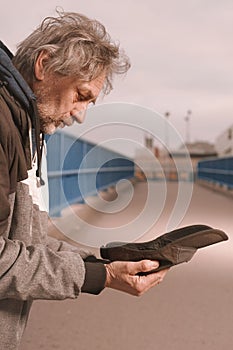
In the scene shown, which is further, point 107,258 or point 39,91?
point 107,258

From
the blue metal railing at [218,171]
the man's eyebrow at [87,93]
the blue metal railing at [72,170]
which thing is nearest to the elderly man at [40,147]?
the man's eyebrow at [87,93]

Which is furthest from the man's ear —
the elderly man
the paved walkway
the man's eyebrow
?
the paved walkway

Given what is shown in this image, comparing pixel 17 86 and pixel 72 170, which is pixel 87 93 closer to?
pixel 17 86

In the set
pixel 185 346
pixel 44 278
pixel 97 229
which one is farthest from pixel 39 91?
pixel 97 229

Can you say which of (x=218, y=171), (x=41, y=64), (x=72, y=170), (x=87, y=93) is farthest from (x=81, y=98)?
(x=218, y=171)

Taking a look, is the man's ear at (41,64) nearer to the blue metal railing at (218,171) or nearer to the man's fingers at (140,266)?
the man's fingers at (140,266)

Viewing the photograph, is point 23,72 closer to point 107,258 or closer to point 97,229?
point 107,258

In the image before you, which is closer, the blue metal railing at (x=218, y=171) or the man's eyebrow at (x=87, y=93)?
the man's eyebrow at (x=87, y=93)

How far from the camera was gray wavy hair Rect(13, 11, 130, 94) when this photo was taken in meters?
1.78

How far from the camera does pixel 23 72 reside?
1.84 m

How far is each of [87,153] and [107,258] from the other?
12919 millimetres

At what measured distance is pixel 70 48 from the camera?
5.82 feet

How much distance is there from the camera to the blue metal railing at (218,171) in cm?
2334

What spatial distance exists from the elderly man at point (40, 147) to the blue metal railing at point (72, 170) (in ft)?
23.2
